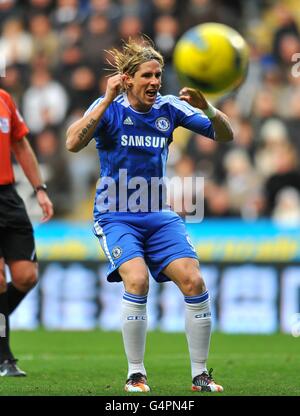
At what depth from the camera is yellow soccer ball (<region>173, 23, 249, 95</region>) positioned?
812cm

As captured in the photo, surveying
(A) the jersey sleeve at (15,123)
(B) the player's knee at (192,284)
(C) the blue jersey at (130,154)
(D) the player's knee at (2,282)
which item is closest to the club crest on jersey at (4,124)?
(A) the jersey sleeve at (15,123)

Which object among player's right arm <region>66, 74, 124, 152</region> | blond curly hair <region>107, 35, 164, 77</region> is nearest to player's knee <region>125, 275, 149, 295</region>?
player's right arm <region>66, 74, 124, 152</region>

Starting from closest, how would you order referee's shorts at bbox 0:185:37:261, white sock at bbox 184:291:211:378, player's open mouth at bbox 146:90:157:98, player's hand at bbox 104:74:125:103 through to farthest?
player's hand at bbox 104:74:125:103 < white sock at bbox 184:291:211:378 < player's open mouth at bbox 146:90:157:98 < referee's shorts at bbox 0:185:37:261

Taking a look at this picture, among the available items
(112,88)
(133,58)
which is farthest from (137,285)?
(133,58)

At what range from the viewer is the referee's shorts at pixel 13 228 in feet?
29.9

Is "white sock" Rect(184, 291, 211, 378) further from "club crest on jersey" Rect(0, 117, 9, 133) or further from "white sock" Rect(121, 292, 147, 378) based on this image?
"club crest on jersey" Rect(0, 117, 9, 133)

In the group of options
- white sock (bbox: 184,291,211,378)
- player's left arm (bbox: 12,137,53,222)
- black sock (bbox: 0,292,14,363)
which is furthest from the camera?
player's left arm (bbox: 12,137,53,222)

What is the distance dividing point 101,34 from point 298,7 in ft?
12.2

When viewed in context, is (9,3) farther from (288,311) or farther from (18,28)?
(288,311)

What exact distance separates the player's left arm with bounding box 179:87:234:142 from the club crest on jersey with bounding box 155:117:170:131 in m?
0.24

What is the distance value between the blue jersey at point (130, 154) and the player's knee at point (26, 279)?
142cm

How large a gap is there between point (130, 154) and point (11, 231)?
5.59ft

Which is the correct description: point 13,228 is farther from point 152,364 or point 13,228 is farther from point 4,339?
point 152,364

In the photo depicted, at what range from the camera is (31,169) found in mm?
9477
